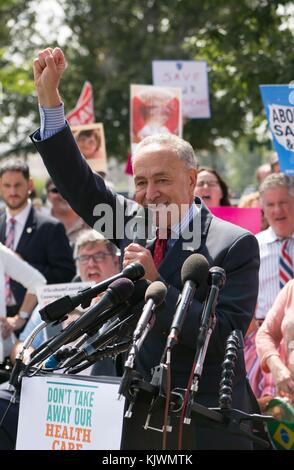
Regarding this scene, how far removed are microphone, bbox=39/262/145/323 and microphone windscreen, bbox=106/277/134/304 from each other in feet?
0.18

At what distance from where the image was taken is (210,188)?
26.7ft

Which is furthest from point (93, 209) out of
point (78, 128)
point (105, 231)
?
point (78, 128)

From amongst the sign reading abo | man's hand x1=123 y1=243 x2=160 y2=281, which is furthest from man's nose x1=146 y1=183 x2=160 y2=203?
the sign reading abo

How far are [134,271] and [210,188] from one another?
5.09 meters

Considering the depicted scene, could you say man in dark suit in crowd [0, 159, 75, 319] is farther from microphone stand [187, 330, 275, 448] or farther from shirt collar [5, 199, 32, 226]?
microphone stand [187, 330, 275, 448]

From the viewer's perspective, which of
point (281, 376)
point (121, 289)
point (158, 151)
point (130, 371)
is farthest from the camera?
point (281, 376)

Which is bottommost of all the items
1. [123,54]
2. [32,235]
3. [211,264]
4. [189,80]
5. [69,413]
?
[69,413]

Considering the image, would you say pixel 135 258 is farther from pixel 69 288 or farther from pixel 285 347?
pixel 69 288

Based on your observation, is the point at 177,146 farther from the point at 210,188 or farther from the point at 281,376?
the point at 210,188

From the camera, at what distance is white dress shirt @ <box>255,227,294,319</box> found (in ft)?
21.9

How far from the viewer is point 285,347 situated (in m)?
5.26

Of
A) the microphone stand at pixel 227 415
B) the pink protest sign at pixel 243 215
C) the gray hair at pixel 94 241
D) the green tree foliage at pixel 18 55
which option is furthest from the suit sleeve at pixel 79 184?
the green tree foliage at pixel 18 55

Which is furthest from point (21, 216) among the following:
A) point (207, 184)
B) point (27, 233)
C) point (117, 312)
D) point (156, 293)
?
point (156, 293)

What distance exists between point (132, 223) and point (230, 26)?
27.3 feet
